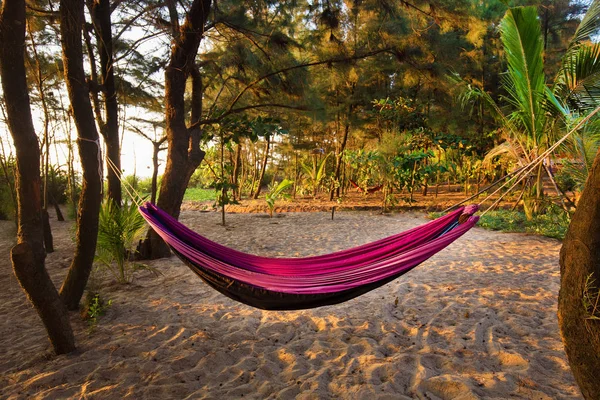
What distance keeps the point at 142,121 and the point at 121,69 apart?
3.54 feet

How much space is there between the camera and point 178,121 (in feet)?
10.4

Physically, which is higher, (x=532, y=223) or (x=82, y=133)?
(x=82, y=133)

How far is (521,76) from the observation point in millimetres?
3072

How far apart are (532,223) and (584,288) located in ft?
13.6

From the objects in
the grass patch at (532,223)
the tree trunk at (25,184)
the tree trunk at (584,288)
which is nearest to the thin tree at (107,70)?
the tree trunk at (25,184)

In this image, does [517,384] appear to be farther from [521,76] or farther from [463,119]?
[463,119]

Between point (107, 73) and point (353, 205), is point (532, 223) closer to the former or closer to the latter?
point (353, 205)

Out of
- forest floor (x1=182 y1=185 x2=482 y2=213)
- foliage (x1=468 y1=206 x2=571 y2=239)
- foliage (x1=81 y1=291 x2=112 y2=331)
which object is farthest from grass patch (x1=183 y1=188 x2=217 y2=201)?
foliage (x1=81 y1=291 x2=112 y2=331)

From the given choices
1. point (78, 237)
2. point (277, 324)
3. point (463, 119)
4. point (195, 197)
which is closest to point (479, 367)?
point (277, 324)

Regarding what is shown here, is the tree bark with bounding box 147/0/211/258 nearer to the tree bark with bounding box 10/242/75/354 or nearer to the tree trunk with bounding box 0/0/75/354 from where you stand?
the tree trunk with bounding box 0/0/75/354

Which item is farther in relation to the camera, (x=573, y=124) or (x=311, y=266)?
(x=573, y=124)

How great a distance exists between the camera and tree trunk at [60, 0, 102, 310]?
196cm

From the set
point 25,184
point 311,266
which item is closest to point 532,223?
point 311,266

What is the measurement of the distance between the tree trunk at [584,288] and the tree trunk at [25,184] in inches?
74.8
